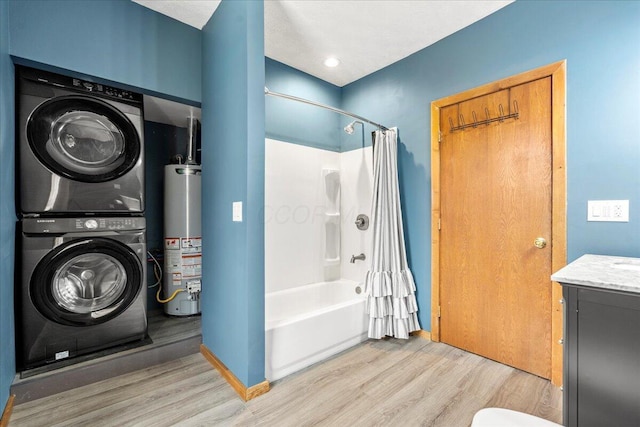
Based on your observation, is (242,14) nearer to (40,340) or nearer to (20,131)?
(20,131)

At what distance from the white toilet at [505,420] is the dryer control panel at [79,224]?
2.32 metres

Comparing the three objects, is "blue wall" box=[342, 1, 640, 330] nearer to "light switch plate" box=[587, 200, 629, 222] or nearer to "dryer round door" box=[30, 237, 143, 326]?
"light switch plate" box=[587, 200, 629, 222]

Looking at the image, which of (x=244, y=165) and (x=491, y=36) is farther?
(x=491, y=36)

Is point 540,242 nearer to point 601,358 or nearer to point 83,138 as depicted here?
point 601,358

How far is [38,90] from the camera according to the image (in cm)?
181

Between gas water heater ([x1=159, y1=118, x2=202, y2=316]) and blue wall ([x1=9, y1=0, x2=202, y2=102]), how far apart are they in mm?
796

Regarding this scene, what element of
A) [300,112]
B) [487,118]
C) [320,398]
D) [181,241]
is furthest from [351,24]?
[320,398]

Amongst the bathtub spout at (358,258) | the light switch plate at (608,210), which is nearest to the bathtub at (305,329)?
the bathtub spout at (358,258)

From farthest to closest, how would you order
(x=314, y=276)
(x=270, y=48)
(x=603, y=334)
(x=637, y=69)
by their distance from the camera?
1. (x=314, y=276)
2. (x=270, y=48)
3. (x=637, y=69)
4. (x=603, y=334)

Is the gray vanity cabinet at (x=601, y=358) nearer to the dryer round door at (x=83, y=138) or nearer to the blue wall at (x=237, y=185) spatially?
the blue wall at (x=237, y=185)

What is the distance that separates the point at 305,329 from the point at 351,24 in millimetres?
2394

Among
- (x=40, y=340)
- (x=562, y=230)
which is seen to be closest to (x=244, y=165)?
(x=40, y=340)

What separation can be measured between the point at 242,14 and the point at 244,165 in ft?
3.09

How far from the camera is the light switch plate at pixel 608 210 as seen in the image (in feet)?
5.37
